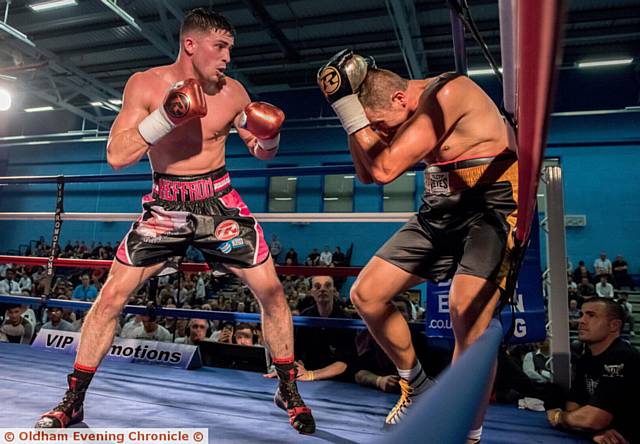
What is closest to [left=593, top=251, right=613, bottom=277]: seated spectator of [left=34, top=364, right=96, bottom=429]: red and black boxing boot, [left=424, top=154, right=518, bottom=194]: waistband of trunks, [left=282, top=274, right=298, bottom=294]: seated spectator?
[left=282, top=274, right=298, bottom=294]: seated spectator

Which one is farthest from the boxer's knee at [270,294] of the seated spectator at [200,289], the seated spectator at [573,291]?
the seated spectator at [200,289]

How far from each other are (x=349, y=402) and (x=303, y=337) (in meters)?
0.86

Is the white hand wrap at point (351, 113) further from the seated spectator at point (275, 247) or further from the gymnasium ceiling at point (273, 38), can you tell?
the seated spectator at point (275, 247)

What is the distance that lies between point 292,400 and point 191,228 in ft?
2.51

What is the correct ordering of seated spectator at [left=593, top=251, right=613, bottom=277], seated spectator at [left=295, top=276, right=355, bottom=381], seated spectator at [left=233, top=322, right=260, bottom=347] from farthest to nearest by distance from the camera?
seated spectator at [left=593, top=251, right=613, bottom=277] → seated spectator at [left=233, top=322, right=260, bottom=347] → seated spectator at [left=295, top=276, right=355, bottom=381]

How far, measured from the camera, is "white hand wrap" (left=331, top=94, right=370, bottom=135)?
58.1 inches

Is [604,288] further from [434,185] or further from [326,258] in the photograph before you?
[434,185]

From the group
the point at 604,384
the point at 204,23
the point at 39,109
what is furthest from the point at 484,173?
the point at 39,109

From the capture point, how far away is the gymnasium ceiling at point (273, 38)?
8.68m

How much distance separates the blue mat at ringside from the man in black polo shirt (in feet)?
0.29

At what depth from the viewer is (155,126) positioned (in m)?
1.64

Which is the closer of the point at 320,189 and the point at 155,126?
the point at 155,126

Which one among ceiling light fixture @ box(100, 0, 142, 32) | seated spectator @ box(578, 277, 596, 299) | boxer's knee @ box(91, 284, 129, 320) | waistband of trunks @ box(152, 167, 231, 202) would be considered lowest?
boxer's knee @ box(91, 284, 129, 320)

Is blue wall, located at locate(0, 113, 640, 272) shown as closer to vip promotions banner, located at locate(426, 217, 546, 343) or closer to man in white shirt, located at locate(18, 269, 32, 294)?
man in white shirt, located at locate(18, 269, 32, 294)
